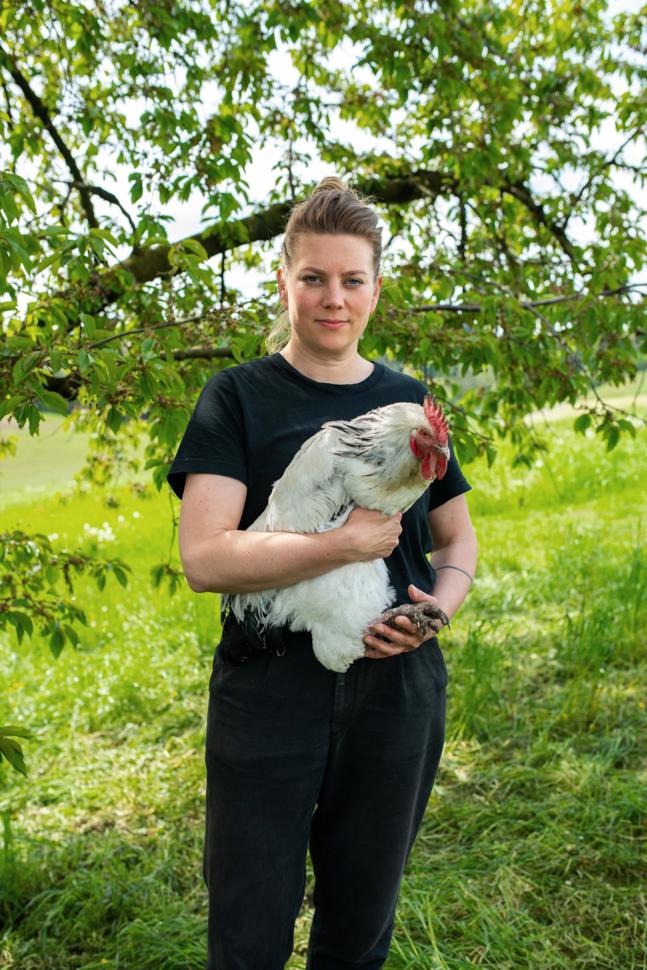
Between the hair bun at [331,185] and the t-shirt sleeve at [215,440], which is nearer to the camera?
the t-shirt sleeve at [215,440]

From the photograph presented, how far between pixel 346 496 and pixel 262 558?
0.26 metres

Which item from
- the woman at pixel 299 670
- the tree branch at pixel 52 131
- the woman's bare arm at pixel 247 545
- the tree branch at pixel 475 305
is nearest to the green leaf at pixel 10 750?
the woman at pixel 299 670

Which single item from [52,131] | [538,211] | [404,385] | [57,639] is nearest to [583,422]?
[404,385]

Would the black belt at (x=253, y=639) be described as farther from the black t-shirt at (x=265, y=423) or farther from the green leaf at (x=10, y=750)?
the green leaf at (x=10, y=750)

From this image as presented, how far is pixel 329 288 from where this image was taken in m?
1.70

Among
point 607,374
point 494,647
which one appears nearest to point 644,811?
point 494,647

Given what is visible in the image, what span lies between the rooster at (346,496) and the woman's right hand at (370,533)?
2cm

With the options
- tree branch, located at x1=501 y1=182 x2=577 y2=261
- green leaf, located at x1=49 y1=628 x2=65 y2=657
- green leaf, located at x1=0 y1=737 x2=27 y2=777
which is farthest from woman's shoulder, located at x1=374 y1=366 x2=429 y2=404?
tree branch, located at x1=501 y1=182 x2=577 y2=261

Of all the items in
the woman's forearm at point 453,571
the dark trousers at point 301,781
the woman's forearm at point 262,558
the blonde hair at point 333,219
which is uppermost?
the blonde hair at point 333,219

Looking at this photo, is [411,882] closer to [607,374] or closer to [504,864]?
[504,864]

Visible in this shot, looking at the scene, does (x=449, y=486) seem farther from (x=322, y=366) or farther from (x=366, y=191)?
(x=366, y=191)

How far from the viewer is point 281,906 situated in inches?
69.6

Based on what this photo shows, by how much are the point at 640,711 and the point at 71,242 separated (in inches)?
149

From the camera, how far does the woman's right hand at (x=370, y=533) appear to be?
1596mm
